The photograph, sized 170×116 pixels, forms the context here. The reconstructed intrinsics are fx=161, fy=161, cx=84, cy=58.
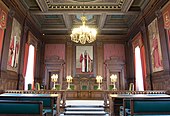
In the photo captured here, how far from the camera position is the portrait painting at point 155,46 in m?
6.76

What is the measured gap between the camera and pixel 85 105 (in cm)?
702

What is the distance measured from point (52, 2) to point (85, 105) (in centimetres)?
528

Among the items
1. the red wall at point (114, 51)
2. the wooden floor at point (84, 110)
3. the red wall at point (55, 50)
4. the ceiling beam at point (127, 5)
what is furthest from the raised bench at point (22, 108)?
the red wall at point (114, 51)

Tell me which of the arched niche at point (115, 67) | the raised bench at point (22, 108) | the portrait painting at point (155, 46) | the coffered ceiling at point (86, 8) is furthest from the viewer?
the arched niche at point (115, 67)

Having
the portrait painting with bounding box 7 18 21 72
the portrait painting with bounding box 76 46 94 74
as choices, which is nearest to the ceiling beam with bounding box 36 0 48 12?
the portrait painting with bounding box 7 18 21 72

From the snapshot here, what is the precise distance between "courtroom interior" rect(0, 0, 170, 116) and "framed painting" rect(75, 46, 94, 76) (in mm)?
72

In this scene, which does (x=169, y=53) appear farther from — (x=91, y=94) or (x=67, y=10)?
(x=67, y=10)

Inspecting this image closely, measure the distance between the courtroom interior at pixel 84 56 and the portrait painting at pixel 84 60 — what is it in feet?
0.24

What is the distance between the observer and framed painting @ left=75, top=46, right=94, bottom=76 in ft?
38.0

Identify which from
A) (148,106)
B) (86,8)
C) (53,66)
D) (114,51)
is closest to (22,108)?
(148,106)

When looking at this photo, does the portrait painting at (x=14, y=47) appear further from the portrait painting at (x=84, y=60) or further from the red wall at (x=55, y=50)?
the portrait painting at (x=84, y=60)

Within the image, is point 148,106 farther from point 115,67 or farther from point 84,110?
point 115,67

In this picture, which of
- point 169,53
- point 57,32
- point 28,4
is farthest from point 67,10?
point 169,53

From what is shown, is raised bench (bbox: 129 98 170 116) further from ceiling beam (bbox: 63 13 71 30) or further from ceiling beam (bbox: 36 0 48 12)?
ceiling beam (bbox: 63 13 71 30)
